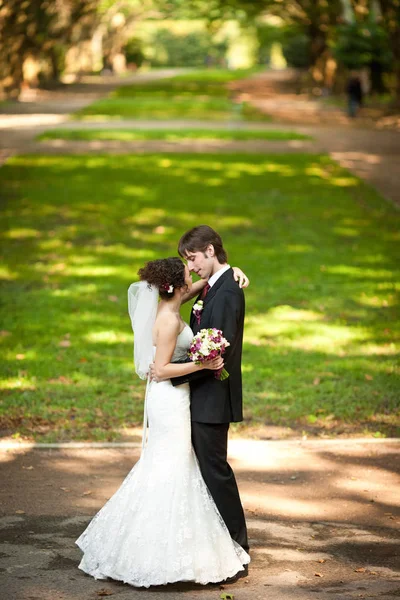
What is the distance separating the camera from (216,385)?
6.45m

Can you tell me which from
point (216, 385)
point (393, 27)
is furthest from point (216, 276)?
point (393, 27)

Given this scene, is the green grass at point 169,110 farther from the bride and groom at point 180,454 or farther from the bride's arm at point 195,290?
the bride and groom at point 180,454

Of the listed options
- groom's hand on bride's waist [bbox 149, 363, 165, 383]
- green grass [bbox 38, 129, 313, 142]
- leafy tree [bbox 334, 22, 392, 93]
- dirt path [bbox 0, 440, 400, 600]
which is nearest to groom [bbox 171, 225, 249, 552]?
groom's hand on bride's waist [bbox 149, 363, 165, 383]

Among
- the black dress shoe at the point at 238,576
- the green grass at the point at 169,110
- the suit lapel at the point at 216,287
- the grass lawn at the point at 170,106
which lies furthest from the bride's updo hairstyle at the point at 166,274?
the grass lawn at the point at 170,106

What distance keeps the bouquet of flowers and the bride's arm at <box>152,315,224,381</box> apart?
0.62 ft

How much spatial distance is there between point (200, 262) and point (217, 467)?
53.3 inches

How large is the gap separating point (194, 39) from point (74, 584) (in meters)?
135

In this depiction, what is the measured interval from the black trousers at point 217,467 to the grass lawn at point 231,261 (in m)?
3.36

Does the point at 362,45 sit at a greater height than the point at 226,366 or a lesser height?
greater

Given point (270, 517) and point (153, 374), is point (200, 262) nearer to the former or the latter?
point (153, 374)

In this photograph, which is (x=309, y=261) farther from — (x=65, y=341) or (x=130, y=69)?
(x=130, y=69)

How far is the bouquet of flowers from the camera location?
604cm

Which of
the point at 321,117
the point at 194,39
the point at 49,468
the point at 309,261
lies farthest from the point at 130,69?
the point at 49,468

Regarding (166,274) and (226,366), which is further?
(226,366)
